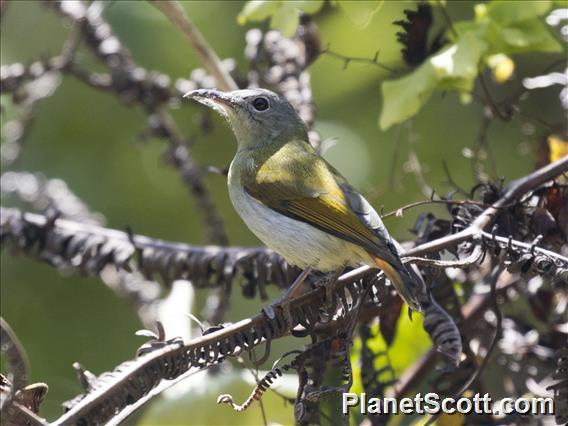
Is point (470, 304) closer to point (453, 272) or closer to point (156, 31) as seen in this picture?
point (453, 272)

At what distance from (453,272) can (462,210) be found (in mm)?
307

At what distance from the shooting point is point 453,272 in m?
2.76

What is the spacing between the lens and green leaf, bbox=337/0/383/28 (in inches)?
111

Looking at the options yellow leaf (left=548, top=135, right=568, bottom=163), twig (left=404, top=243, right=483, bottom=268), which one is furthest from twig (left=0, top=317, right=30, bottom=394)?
yellow leaf (left=548, top=135, right=568, bottom=163)

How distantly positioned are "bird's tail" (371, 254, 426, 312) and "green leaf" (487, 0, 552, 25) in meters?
0.87

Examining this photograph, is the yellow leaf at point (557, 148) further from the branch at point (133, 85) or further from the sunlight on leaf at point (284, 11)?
the branch at point (133, 85)

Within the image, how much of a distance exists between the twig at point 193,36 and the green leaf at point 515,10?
97cm

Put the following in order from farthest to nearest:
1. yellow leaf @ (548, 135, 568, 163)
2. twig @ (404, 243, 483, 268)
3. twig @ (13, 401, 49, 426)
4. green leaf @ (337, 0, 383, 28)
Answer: yellow leaf @ (548, 135, 568, 163) < green leaf @ (337, 0, 383, 28) < twig @ (404, 243, 483, 268) < twig @ (13, 401, 49, 426)

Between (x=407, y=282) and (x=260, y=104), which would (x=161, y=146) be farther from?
(x=407, y=282)

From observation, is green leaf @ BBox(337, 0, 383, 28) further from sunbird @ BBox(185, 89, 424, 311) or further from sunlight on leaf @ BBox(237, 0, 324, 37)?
sunbird @ BBox(185, 89, 424, 311)

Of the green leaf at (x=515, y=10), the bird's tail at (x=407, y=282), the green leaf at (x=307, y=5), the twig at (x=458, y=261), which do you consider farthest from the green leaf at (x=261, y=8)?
the twig at (x=458, y=261)

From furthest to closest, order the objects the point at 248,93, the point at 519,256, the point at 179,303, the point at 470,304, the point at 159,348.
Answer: the point at 179,303 < the point at 248,93 < the point at 470,304 < the point at 519,256 < the point at 159,348

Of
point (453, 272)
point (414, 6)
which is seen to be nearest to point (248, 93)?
point (414, 6)

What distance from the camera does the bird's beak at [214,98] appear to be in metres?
3.11
